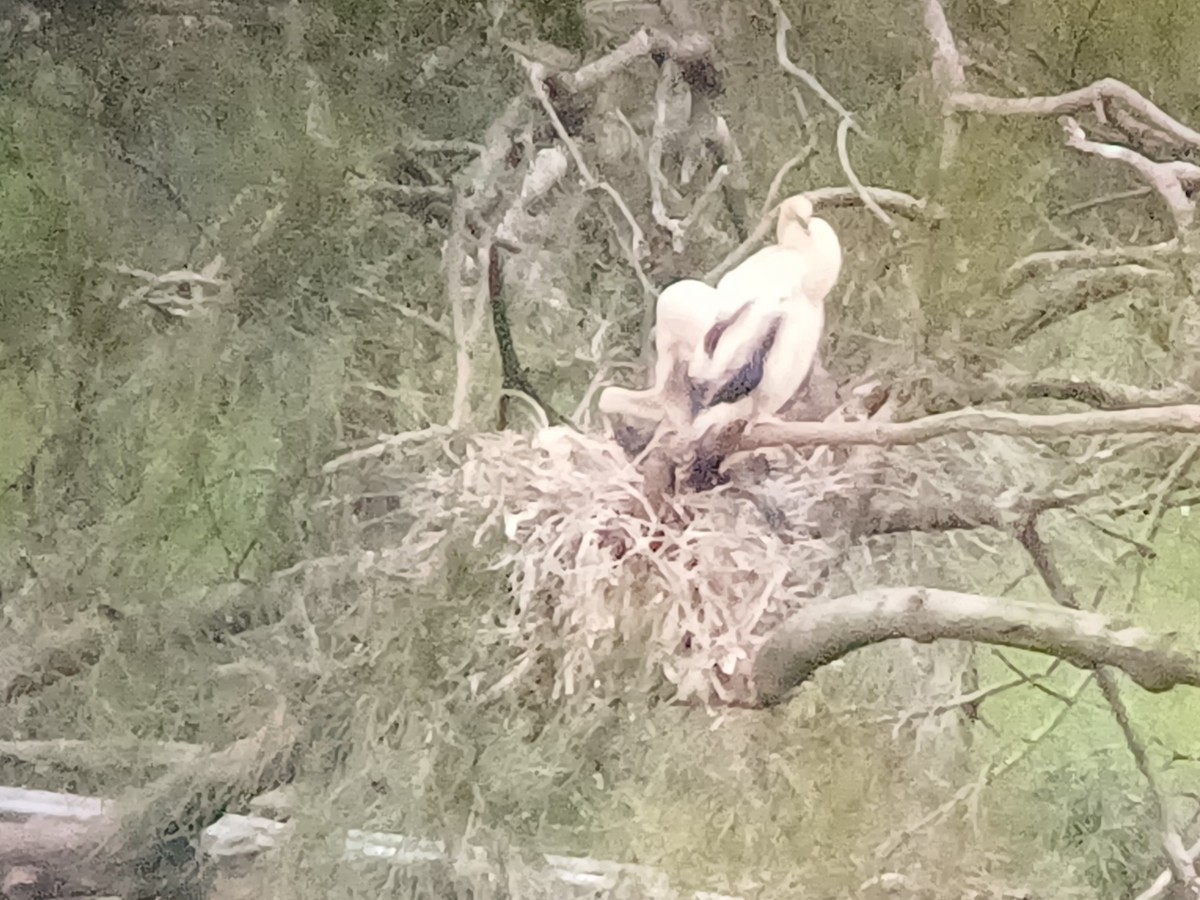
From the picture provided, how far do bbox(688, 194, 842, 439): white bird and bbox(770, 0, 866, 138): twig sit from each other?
0.09 metres

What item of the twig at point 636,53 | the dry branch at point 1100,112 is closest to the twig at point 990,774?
the dry branch at point 1100,112

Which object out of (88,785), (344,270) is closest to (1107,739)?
(344,270)

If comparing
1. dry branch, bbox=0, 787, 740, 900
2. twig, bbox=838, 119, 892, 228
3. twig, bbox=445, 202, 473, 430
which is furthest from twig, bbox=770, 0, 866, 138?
dry branch, bbox=0, 787, 740, 900

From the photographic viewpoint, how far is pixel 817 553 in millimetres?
1191

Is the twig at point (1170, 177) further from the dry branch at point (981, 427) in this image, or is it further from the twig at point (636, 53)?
the twig at point (636, 53)

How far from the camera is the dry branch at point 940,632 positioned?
45.4 inches

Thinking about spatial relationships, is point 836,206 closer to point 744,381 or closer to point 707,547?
point 744,381

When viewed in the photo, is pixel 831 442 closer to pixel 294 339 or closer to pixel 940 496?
pixel 940 496

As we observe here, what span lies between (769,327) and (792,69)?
0.81 ft

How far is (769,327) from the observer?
1.22 m

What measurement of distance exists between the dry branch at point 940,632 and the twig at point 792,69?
0.44 m

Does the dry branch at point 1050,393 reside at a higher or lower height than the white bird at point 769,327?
lower

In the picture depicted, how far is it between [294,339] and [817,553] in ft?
1.76

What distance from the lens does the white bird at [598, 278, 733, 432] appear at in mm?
1221
